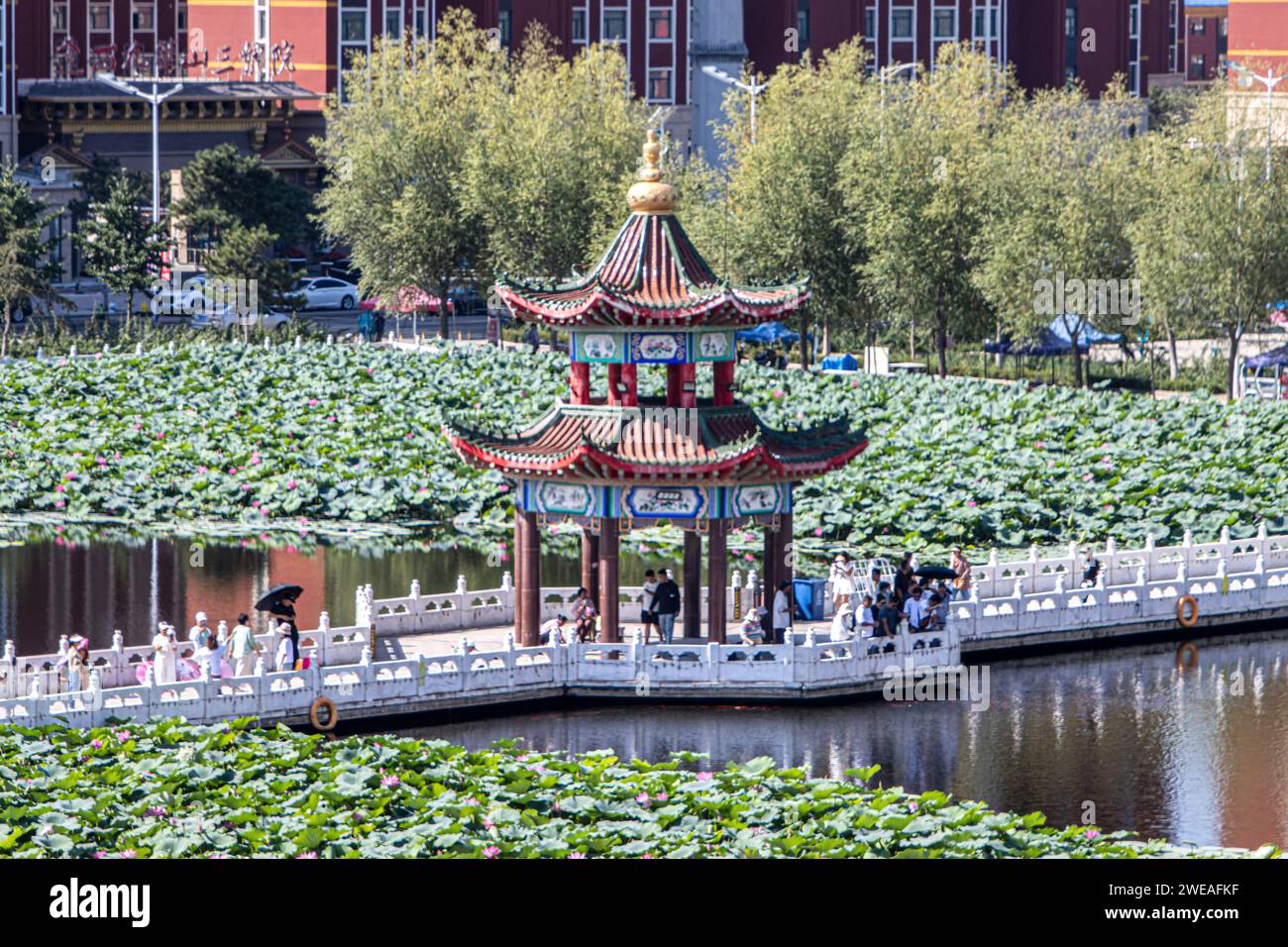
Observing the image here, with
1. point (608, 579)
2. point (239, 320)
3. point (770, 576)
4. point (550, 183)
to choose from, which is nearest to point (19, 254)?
point (239, 320)

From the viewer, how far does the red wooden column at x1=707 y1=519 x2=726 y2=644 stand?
4200 cm

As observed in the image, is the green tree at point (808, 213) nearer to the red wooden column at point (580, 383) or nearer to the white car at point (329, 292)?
the white car at point (329, 292)

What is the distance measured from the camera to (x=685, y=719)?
39.8 metres

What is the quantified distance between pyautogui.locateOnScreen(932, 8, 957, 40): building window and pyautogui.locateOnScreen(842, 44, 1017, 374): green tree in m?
49.3

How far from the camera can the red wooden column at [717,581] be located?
42000 mm

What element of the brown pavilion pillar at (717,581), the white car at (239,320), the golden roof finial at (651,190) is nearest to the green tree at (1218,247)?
the white car at (239,320)

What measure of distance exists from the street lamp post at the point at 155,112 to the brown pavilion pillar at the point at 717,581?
53.7 meters

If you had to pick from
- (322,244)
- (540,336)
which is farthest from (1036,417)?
(322,244)

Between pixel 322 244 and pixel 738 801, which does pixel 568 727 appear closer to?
Result: pixel 738 801

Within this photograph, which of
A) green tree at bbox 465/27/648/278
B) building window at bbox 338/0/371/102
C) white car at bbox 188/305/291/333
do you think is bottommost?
white car at bbox 188/305/291/333

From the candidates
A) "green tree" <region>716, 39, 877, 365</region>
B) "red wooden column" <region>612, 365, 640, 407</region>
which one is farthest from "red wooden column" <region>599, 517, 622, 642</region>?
"green tree" <region>716, 39, 877, 365</region>

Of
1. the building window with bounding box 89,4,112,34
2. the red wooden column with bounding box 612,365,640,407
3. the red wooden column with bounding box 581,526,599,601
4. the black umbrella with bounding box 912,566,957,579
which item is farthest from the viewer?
the building window with bounding box 89,4,112,34

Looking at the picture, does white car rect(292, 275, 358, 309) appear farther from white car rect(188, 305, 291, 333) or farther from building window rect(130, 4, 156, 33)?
building window rect(130, 4, 156, 33)

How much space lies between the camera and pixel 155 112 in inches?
3684
